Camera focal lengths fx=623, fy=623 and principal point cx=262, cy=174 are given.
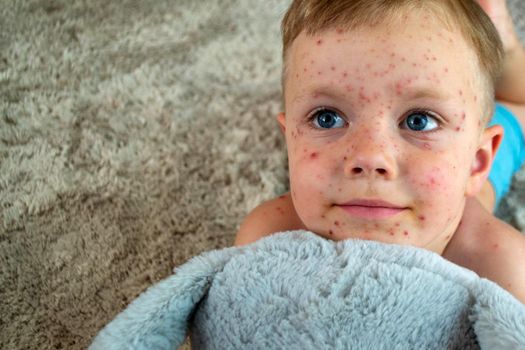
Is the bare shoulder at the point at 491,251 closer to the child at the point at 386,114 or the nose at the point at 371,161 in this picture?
the child at the point at 386,114

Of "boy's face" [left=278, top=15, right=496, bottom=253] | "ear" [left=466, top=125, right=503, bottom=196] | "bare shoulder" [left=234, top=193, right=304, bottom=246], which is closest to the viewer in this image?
"boy's face" [left=278, top=15, right=496, bottom=253]

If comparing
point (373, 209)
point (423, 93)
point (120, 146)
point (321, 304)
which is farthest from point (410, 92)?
point (120, 146)

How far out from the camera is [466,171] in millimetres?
763

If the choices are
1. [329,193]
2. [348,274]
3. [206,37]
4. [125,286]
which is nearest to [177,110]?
[206,37]

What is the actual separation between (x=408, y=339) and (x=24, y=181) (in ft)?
2.61

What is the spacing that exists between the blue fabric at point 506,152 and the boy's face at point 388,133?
0.36 metres

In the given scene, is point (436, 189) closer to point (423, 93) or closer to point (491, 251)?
point (423, 93)

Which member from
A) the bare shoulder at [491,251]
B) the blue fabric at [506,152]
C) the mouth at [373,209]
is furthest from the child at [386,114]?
the blue fabric at [506,152]

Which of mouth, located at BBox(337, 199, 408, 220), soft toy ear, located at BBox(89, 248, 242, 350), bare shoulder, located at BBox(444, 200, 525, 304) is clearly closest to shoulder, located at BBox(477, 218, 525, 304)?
bare shoulder, located at BBox(444, 200, 525, 304)

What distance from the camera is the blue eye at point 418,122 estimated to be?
73 centimetres

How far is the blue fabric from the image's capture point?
1101mm

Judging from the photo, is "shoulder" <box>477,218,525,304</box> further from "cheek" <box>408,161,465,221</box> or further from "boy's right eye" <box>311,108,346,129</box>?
"boy's right eye" <box>311,108,346,129</box>

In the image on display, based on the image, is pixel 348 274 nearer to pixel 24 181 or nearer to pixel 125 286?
pixel 125 286

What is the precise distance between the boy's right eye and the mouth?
10 cm
